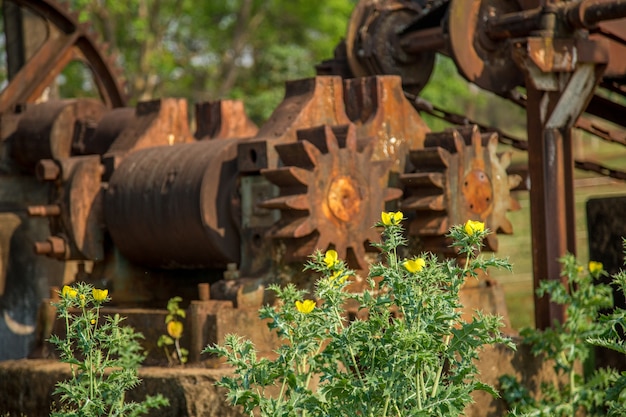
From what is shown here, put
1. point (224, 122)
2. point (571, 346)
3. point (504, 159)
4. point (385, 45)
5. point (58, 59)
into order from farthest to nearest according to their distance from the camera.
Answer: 1. point (58, 59)
2. point (385, 45)
3. point (224, 122)
4. point (504, 159)
5. point (571, 346)

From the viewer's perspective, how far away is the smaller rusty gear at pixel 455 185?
7238 mm

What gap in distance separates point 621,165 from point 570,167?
72.3ft

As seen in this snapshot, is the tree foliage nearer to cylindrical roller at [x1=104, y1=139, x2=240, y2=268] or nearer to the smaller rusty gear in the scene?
cylindrical roller at [x1=104, y1=139, x2=240, y2=268]

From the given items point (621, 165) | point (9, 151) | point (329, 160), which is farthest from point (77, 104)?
point (621, 165)

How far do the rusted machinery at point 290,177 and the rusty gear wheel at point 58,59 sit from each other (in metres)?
1.63

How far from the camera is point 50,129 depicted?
9.72m

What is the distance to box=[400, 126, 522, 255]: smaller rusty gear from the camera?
7.24m

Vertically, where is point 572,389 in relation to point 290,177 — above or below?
below

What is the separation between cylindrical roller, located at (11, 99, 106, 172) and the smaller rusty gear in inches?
128

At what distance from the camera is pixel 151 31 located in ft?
86.6

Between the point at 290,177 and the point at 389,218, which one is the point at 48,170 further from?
the point at 389,218

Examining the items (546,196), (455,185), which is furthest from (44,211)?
(546,196)

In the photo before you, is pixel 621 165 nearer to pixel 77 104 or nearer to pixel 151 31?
pixel 151 31

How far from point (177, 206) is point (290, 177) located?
3.50 ft
